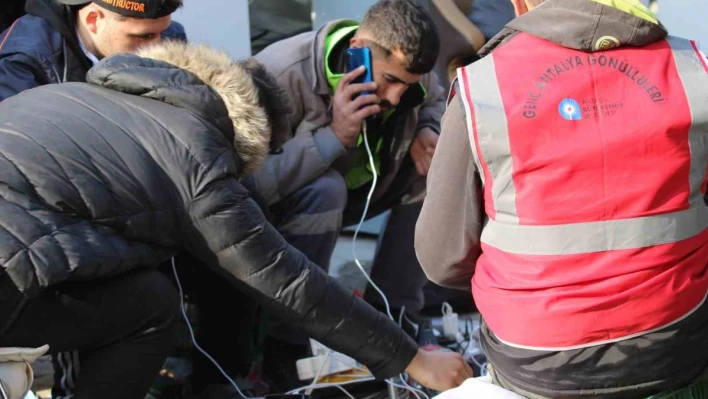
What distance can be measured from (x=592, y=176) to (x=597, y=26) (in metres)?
0.27

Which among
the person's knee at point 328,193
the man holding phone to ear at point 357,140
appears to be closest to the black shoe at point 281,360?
the man holding phone to ear at point 357,140

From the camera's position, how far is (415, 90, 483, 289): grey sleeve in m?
1.61

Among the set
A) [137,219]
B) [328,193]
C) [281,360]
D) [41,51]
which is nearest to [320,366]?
[281,360]

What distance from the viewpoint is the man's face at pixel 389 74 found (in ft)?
9.50

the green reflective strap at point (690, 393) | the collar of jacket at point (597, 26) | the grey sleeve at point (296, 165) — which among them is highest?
the collar of jacket at point (597, 26)

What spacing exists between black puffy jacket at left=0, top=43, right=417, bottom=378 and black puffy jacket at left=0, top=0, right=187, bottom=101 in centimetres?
52

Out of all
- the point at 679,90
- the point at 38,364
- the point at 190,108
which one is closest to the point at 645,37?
the point at 679,90

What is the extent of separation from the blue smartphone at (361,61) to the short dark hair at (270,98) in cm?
65

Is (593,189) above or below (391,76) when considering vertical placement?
above

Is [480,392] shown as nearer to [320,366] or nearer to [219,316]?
[320,366]

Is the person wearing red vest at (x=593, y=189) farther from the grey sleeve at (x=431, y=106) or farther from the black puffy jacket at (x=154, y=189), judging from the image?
the grey sleeve at (x=431, y=106)

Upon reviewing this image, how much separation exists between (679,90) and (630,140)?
14 centimetres

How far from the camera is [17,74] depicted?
8.04ft

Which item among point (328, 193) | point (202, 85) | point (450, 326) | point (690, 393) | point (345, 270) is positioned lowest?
point (345, 270)
